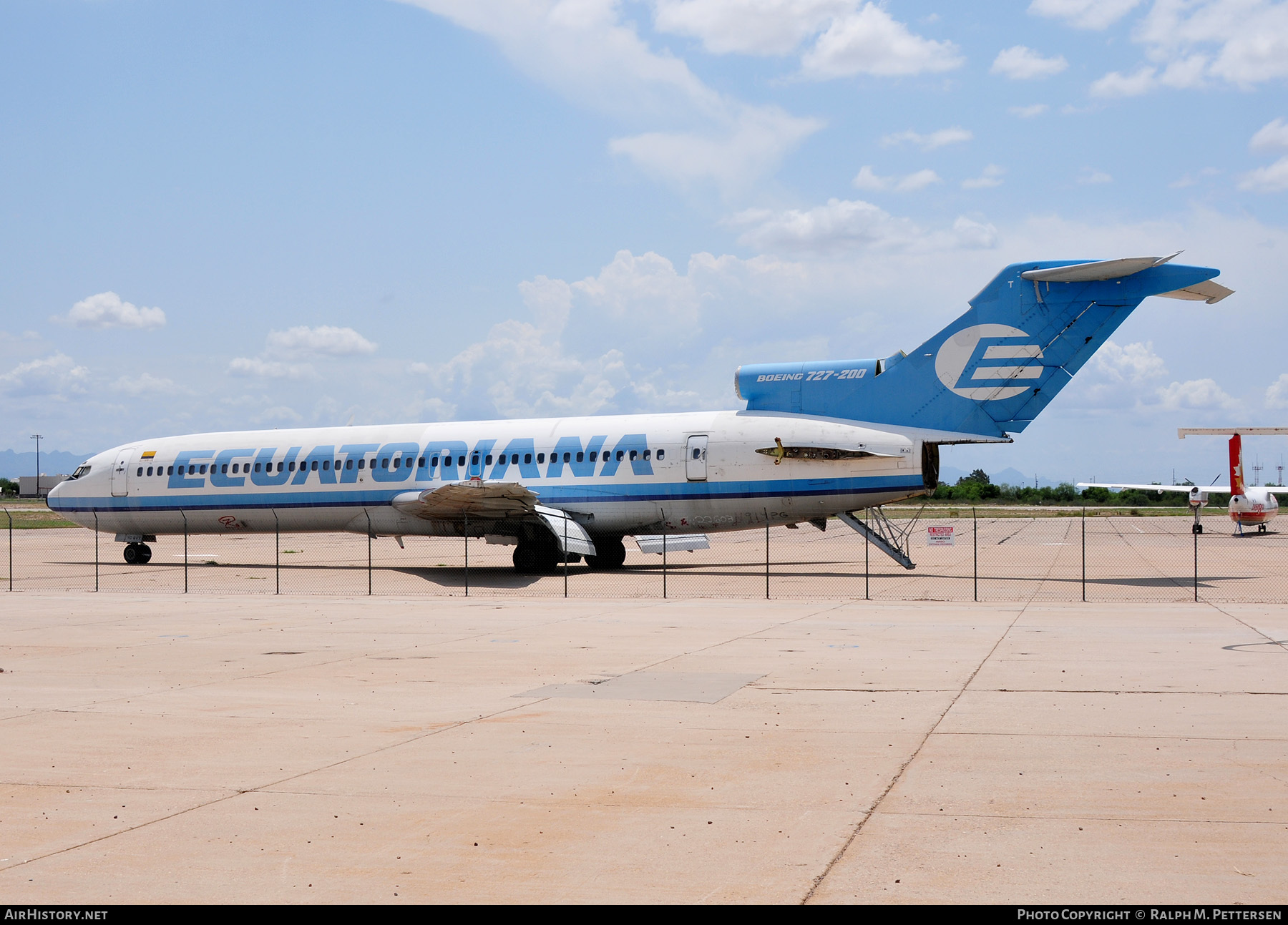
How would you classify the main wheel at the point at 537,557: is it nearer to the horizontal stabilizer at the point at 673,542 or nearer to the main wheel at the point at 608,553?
the main wheel at the point at 608,553

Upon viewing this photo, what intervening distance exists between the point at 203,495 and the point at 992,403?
21.5 m

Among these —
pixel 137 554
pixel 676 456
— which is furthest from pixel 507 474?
pixel 137 554

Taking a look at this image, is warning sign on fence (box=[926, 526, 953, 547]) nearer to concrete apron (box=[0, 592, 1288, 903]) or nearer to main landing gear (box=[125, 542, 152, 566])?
concrete apron (box=[0, 592, 1288, 903])

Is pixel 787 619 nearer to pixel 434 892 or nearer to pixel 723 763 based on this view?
pixel 723 763

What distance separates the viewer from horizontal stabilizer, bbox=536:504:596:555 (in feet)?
87.4

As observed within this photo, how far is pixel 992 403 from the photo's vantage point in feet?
80.6

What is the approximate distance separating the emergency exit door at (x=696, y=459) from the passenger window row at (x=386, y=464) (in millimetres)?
652

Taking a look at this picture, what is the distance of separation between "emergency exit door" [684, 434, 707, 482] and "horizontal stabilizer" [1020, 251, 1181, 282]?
818cm

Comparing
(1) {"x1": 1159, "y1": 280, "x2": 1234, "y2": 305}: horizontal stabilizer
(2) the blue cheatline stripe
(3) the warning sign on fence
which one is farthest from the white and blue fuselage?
(1) {"x1": 1159, "y1": 280, "x2": 1234, "y2": 305}: horizontal stabilizer

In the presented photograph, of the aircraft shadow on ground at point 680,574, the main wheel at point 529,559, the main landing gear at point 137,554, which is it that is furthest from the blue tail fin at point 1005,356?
the main landing gear at point 137,554

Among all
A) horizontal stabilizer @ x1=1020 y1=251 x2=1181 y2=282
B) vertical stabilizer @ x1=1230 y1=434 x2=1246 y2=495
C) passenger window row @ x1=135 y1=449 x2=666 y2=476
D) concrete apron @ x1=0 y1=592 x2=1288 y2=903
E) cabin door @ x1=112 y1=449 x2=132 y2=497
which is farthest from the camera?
vertical stabilizer @ x1=1230 y1=434 x2=1246 y2=495

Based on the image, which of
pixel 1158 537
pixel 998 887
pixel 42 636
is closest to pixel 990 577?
pixel 42 636

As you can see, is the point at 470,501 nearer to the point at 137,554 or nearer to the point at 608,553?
the point at 608,553

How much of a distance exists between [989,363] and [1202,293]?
14.5 feet
